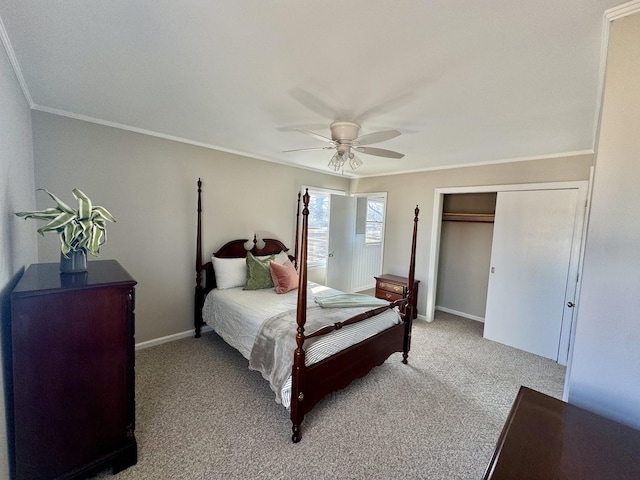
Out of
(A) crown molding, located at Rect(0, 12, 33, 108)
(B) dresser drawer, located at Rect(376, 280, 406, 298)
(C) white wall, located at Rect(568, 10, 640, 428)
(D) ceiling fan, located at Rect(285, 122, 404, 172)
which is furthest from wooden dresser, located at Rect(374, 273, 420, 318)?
(A) crown molding, located at Rect(0, 12, 33, 108)

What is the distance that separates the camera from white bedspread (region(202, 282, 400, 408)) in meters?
2.11

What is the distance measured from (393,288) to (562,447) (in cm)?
338

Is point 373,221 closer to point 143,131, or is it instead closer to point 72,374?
point 143,131

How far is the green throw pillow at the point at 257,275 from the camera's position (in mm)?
3348

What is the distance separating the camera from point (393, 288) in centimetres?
423

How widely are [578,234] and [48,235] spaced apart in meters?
5.45

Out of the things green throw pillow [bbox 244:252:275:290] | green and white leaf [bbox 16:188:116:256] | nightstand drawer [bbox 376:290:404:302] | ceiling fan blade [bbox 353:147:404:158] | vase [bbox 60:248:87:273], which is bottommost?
nightstand drawer [bbox 376:290:404:302]

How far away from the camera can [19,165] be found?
1.79 m

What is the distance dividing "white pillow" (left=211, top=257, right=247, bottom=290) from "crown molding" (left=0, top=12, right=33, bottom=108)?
213cm

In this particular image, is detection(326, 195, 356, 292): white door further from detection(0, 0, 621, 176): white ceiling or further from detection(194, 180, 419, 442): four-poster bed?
detection(0, 0, 621, 176): white ceiling

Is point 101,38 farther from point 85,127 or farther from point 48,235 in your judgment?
point 48,235

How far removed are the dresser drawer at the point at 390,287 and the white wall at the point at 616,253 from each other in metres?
2.90

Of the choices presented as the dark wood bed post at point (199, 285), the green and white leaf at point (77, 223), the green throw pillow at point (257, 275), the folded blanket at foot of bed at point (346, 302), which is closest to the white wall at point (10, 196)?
the green and white leaf at point (77, 223)

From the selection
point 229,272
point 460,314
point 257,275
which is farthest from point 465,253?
point 229,272
